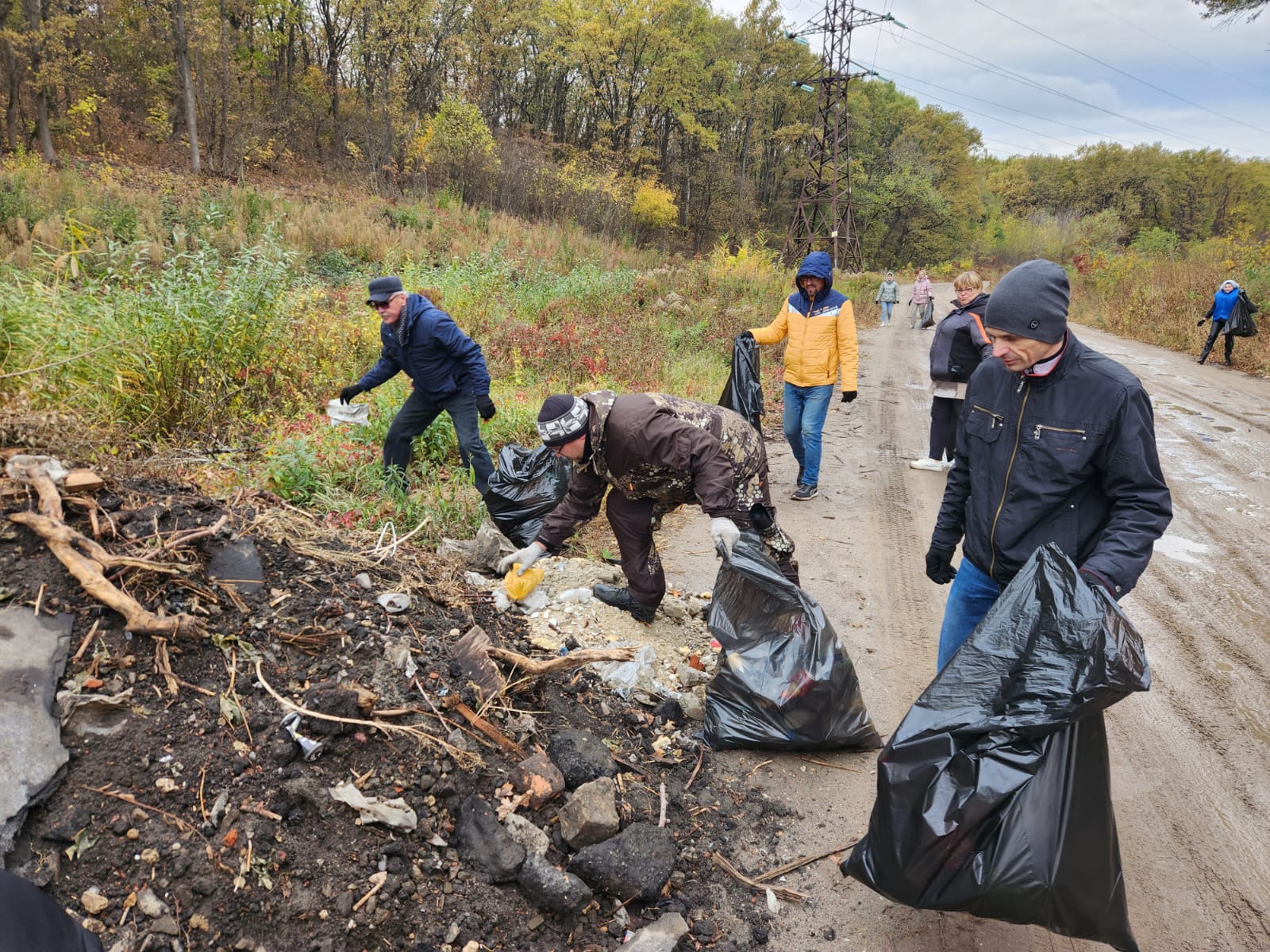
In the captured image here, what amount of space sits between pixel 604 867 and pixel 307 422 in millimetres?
3790

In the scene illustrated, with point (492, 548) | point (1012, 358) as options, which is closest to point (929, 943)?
point (1012, 358)

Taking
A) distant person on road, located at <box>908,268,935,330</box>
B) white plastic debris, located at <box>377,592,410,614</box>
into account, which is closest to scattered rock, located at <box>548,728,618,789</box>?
white plastic debris, located at <box>377,592,410,614</box>

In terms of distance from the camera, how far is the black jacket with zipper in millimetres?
1822

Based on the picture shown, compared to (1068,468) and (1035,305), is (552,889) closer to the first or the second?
(1068,468)

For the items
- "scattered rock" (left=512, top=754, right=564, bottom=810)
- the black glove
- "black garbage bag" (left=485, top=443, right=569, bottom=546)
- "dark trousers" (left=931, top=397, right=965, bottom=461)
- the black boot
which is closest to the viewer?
"scattered rock" (left=512, top=754, right=564, bottom=810)

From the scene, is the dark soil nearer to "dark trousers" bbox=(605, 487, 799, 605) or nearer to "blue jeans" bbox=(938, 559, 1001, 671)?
"dark trousers" bbox=(605, 487, 799, 605)

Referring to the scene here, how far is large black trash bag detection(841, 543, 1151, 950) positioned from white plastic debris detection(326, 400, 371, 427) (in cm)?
404

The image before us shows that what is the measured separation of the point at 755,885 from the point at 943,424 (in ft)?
15.1

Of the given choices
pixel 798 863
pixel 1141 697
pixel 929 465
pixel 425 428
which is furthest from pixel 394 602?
pixel 929 465

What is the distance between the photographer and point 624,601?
3.46 meters

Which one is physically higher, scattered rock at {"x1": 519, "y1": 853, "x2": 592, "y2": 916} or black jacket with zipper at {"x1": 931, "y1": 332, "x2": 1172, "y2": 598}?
black jacket with zipper at {"x1": 931, "y1": 332, "x2": 1172, "y2": 598}

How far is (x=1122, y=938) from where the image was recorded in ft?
5.71

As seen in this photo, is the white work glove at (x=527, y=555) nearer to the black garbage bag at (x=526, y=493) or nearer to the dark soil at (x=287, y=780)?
the dark soil at (x=287, y=780)

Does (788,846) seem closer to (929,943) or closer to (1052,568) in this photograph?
(929,943)
